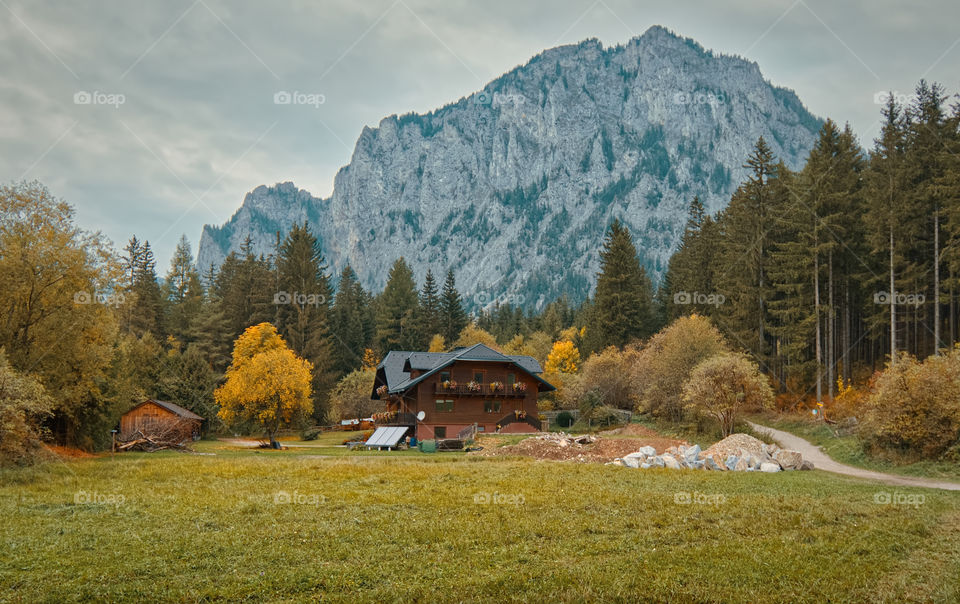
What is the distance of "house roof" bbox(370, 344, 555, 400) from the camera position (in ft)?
157

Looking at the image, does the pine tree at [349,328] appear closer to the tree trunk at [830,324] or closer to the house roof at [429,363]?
the house roof at [429,363]

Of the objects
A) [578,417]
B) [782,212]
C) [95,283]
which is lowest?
[578,417]

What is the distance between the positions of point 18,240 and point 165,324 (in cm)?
5027

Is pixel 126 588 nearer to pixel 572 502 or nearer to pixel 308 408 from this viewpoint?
pixel 572 502

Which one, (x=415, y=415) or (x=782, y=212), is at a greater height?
(x=782, y=212)

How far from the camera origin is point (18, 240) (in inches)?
1080

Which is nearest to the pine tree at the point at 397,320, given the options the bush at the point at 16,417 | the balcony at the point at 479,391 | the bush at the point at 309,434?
the bush at the point at 309,434

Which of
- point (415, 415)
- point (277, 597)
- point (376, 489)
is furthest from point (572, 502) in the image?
point (415, 415)

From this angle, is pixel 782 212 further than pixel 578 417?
No
